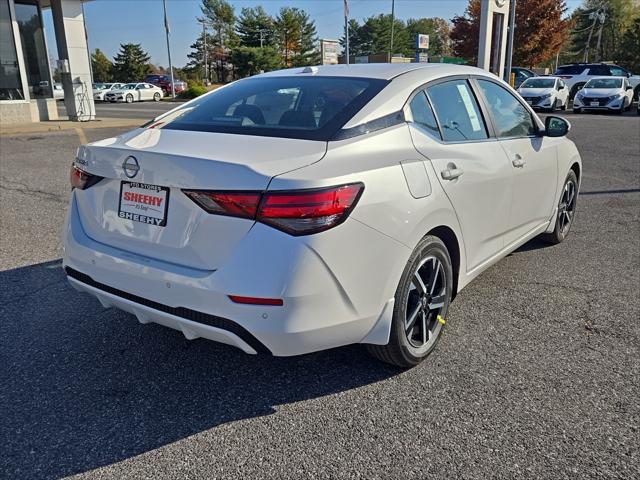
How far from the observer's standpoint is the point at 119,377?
2.97 m

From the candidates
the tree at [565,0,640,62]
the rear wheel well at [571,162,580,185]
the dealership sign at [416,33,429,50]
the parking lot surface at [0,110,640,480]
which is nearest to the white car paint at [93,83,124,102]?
the dealership sign at [416,33,429,50]

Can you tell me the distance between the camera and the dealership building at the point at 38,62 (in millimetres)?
15758

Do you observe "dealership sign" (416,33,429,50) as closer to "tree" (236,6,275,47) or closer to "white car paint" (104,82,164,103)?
"white car paint" (104,82,164,103)

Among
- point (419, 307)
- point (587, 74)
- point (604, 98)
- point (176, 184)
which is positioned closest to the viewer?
point (176, 184)

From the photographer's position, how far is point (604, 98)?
21984 millimetres

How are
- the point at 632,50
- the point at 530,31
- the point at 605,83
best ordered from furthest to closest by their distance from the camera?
the point at 632,50
the point at 530,31
the point at 605,83

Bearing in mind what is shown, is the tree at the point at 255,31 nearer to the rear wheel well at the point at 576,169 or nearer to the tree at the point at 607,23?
the tree at the point at 607,23

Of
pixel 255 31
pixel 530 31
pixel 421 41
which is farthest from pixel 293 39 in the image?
pixel 421 41

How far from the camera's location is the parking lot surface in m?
2.35

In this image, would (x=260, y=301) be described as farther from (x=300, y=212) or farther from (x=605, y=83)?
(x=605, y=83)

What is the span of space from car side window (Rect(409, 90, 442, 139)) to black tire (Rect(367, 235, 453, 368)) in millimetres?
635

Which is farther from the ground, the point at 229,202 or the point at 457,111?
the point at 457,111

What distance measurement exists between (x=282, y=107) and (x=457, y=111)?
1.10 metres

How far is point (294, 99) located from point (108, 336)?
72.1 inches
